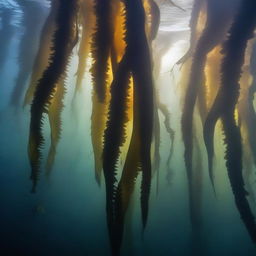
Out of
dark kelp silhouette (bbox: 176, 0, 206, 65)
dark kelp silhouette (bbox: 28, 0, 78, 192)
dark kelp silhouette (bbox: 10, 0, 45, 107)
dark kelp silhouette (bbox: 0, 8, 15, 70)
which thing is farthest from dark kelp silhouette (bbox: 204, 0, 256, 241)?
dark kelp silhouette (bbox: 0, 8, 15, 70)

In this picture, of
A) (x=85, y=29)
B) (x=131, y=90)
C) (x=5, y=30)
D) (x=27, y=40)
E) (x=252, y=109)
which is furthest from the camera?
(x=27, y=40)

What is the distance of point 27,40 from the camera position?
13070 millimetres

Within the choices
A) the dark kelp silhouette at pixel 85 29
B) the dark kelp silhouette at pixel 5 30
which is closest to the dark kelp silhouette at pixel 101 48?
the dark kelp silhouette at pixel 85 29

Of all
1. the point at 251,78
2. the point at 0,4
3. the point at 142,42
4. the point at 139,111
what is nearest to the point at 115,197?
the point at 139,111

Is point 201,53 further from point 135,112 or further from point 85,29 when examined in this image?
point 85,29

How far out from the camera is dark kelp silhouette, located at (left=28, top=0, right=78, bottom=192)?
1.79 metres

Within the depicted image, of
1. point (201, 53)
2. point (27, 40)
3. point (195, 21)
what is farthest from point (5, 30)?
point (201, 53)

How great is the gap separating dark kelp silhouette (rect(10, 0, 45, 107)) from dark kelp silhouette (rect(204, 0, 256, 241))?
4.53 m

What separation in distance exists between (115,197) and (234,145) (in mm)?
761

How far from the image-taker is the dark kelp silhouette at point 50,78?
179 cm

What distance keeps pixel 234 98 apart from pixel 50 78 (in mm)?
1094

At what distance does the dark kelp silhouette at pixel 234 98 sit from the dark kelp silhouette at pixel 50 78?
0.94 meters

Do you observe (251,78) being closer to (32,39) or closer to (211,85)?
(211,85)

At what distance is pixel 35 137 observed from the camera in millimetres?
1847
